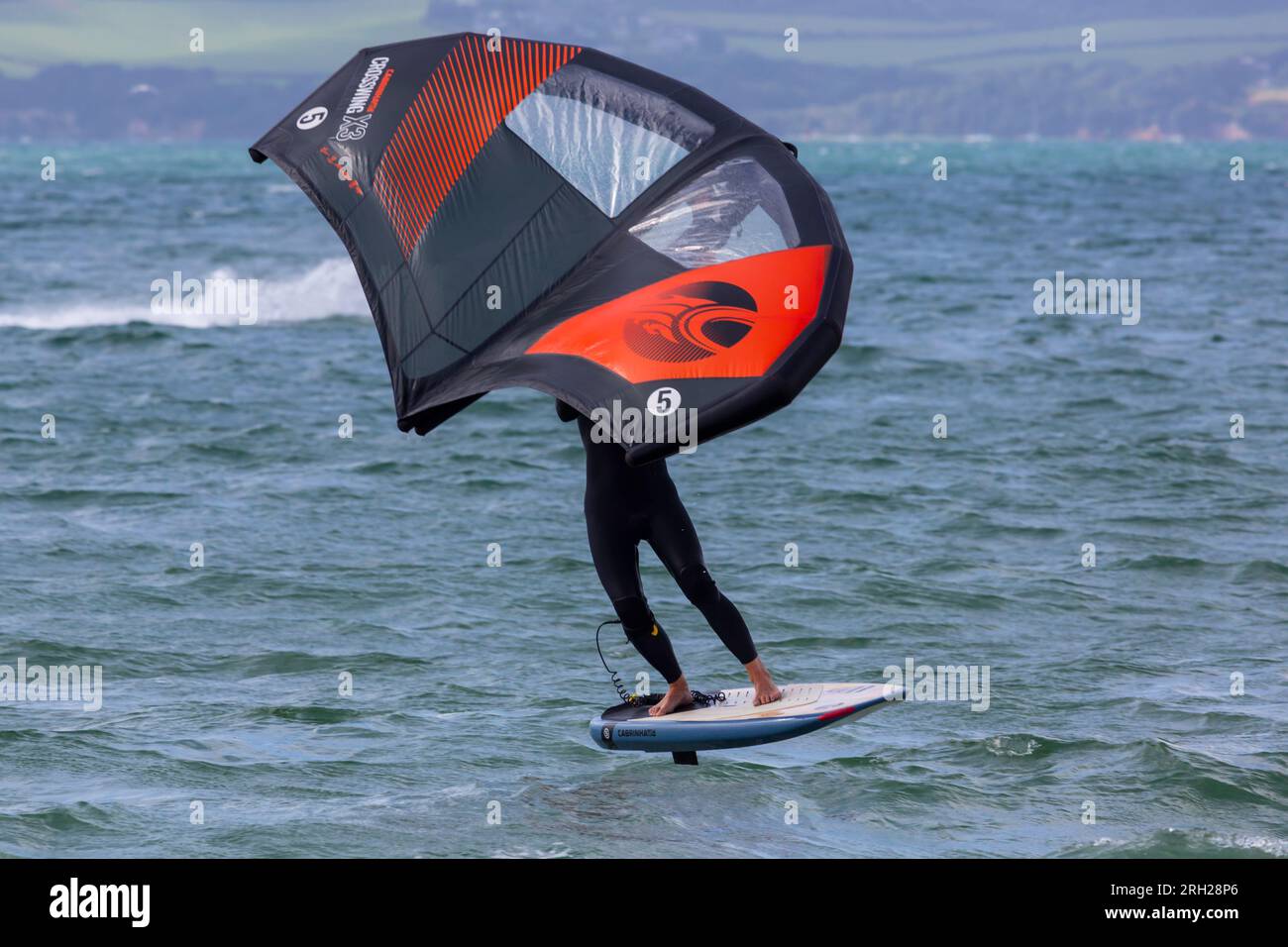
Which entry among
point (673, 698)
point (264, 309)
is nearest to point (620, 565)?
point (673, 698)

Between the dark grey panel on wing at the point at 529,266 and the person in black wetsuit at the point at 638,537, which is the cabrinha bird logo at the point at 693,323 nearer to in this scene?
the person in black wetsuit at the point at 638,537

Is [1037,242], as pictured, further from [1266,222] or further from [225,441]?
[225,441]

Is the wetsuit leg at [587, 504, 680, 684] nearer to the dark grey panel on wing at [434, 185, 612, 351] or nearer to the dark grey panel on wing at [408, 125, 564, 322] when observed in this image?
the dark grey panel on wing at [434, 185, 612, 351]

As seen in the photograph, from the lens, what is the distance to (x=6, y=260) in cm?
3669

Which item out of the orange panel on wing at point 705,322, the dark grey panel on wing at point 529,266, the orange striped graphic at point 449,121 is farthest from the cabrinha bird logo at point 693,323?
the orange striped graphic at point 449,121

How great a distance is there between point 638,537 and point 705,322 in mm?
1389

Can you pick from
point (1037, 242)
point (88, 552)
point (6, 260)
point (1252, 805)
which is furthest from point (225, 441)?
point (1037, 242)

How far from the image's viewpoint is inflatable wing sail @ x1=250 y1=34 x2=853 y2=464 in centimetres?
734

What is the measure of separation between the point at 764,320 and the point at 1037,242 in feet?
119

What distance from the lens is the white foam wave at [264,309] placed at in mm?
26487

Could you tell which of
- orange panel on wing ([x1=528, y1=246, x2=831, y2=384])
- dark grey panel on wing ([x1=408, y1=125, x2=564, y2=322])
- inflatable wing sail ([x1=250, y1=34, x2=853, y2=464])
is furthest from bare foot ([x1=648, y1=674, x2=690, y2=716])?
dark grey panel on wing ([x1=408, y1=125, x2=564, y2=322])

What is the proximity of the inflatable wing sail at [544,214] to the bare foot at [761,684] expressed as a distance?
195 cm

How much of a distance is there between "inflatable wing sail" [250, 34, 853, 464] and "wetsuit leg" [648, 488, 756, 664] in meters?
1.08

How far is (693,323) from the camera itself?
7180 millimetres
